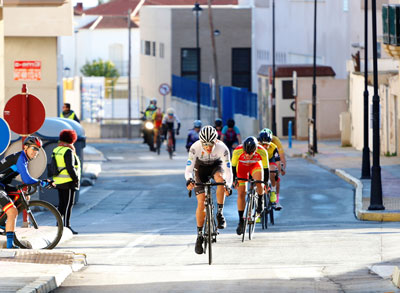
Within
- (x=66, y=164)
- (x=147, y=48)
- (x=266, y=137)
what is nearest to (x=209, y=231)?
(x=66, y=164)

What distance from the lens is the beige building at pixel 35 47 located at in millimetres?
34312

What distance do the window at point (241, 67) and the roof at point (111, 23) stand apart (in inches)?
1388

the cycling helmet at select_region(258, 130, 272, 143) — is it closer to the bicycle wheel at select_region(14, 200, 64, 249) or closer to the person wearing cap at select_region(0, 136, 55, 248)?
the bicycle wheel at select_region(14, 200, 64, 249)

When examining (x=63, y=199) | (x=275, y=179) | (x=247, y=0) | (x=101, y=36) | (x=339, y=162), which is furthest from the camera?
(x=101, y=36)

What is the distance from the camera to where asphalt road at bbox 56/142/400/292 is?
13234 mm

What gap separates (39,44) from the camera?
34.9 meters

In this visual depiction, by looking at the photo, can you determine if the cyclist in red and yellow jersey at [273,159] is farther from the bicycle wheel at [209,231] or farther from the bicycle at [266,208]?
the bicycle wheel at [209,231]

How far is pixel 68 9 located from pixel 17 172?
19.6 metres

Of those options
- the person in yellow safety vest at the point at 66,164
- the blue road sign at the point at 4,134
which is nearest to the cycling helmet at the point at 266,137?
the person in yellow safety vest at the point at 66,164

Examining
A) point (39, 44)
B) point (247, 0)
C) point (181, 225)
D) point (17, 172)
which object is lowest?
point (181, 225)

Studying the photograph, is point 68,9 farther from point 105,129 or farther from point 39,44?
point 105,129

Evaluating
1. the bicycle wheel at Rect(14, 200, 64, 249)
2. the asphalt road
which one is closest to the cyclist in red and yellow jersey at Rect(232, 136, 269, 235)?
the asphalt road

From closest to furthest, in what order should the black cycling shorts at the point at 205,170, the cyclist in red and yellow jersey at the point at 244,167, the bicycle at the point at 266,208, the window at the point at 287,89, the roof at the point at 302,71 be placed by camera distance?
the black cycling shorts at the point at 205,170
the cyclist in red and yellow jersey at the point at 244,167
the bicycle at the point at 266,208
the roof at the point at 302,71
the window at the point at 287,89

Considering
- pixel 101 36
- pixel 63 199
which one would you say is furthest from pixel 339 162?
pixel 101 36
